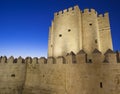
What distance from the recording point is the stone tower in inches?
561

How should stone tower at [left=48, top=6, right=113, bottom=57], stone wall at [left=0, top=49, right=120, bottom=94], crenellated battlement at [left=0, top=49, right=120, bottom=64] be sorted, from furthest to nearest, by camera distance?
stone tower at [left=48, top=6, right=113, bottom=57], crenellated battlement at [left=0, top=49, right=120, bottom=64], stone wall at [left=0, top=49, right=120, bottom=94]

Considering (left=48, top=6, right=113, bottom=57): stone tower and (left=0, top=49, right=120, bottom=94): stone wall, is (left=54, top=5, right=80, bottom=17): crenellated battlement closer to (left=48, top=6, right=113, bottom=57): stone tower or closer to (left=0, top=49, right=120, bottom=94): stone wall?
(left=48, top=6, right=113, bottom=57): stone tower

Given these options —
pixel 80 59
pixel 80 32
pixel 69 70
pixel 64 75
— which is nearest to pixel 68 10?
pixel 80 32

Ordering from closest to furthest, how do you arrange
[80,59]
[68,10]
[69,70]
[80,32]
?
[80,59] < [69,70] < [80,32] < [68,10]

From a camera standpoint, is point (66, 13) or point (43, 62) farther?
point (66, 13)

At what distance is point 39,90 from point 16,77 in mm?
2713

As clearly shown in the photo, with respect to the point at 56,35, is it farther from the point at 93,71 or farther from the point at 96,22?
the point at 93,71

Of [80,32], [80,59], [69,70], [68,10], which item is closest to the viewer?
[80,59]

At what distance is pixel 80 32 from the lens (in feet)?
47.6

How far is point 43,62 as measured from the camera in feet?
31.9

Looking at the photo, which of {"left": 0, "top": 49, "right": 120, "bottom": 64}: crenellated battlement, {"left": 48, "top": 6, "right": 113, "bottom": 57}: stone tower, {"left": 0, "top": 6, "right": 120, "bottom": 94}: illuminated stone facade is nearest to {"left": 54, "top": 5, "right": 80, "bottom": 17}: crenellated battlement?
{"left": 48, "top": 6, "right": 113, "bottom": 57}: stone tower

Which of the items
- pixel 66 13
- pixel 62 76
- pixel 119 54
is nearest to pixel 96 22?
pixel 66 13

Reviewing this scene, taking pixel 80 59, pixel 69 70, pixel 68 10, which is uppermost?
pixel 68 10

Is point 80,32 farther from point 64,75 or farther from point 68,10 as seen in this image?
point 64,75
